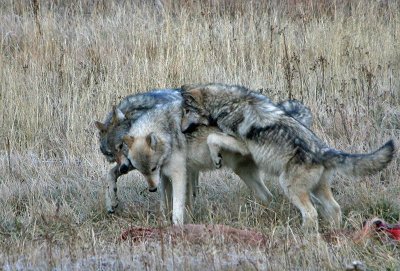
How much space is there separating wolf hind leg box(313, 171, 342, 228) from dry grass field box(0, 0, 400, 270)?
12cm

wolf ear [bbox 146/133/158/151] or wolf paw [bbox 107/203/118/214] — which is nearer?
wolf ear [bbox 146/133/158/151]

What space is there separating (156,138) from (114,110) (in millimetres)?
602

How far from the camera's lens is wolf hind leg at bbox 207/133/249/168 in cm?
734

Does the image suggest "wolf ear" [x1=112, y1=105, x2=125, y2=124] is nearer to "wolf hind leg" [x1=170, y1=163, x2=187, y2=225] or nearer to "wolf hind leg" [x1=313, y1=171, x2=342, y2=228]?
"wolf hind leg" [x1=170, y1=163, x2=187, y2=225]

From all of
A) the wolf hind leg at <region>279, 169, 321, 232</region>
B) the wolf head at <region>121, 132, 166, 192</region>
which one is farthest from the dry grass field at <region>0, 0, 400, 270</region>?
the wolf head at <region>121, 132, 166, 192</region>

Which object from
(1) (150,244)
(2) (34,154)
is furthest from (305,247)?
(2) (34,154)

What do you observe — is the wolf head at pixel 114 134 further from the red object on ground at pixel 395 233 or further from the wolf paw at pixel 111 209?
the red object on ground at pixel 395 233

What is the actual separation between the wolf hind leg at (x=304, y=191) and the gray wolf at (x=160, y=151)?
3.28 feet

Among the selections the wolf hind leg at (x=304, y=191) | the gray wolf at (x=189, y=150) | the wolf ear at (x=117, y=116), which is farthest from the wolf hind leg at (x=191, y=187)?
the wolf hind leg at (x=304, y=191)

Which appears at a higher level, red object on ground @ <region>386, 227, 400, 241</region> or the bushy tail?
the bushy tail

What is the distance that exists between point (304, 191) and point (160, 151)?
1317mm

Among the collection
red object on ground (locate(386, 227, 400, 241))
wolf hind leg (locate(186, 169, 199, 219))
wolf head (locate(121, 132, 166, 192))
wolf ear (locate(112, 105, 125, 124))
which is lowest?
wolf hind leg (locate(186, 169, 199, 219))

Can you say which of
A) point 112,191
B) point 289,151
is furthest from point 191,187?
point 289,151

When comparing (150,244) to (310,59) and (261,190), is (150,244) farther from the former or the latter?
(310,59)
